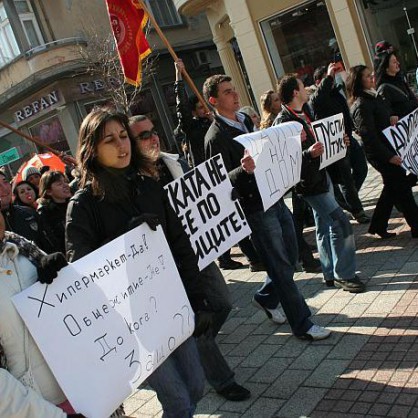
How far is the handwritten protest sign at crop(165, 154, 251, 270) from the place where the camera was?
3.87 meters

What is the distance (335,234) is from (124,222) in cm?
248

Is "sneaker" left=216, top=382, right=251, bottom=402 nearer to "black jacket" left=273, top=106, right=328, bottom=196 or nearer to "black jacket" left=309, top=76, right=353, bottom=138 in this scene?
"black jacket" left=273, top=106, right=328, bottom=196

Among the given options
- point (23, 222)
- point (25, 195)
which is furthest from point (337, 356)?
point (25, 195)

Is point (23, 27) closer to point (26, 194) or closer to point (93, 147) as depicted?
point (26, 194)

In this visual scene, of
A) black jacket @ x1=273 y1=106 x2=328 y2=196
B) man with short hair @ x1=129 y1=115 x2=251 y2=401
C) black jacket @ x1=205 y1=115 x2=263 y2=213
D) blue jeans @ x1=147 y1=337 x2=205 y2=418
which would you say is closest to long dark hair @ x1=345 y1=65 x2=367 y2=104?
black jacket @ x1=273 y1=106 x2=328 y2=196

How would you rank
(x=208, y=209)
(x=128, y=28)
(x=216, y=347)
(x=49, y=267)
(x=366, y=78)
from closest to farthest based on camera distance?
(x=49, y=267) → (x=216, y=347) → (x=208, y=209) → (x=366, y=78) → (x=128, y=28)

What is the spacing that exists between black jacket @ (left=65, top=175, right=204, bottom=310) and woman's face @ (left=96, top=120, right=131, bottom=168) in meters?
0.14

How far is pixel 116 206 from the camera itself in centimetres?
282

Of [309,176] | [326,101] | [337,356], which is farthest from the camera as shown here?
[326,101]

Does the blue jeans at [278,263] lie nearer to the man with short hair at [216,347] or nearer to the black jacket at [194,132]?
the man with short hair at [216,347]

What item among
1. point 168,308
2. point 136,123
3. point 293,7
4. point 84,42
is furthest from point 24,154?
point 168,308

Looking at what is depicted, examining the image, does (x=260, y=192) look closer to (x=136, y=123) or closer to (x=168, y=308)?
(x=136, y=123)

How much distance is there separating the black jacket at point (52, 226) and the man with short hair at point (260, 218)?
1.86m

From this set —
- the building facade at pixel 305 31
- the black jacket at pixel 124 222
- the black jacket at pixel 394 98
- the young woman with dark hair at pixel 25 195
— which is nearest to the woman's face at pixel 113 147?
the black jacket at pixel 124 222
